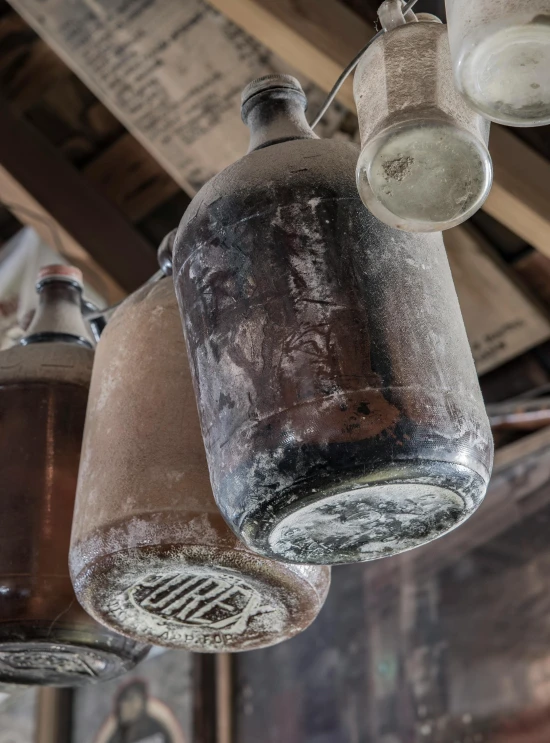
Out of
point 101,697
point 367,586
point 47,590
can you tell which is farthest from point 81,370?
point 101,697

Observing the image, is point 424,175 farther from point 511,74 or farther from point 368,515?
point 368,515

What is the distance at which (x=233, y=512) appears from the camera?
2.91ft

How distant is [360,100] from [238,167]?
21cm

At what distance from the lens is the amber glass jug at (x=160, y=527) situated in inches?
40.7

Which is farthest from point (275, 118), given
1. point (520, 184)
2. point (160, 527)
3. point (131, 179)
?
point (131, 179)

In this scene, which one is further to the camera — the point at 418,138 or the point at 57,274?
the point at 57,274

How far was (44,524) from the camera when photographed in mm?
1268

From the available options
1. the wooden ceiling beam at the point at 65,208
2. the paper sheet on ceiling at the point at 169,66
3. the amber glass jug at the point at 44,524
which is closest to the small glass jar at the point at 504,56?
the amber glass jug at the point at 44,524

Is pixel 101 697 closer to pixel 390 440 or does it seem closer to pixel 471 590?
pixel 471 590

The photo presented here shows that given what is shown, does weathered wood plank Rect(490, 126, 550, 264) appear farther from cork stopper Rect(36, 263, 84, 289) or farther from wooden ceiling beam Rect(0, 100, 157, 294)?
wooden ceiling beam Rect(0, 100, 157, 294)

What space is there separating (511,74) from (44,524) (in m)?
0.85

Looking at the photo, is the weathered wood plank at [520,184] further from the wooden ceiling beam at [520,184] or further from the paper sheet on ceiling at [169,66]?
the paper sheet on ceiling at [169,66]

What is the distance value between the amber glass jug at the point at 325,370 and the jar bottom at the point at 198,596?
133mm

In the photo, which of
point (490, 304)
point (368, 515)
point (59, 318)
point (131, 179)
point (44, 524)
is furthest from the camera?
point (131, 179)
